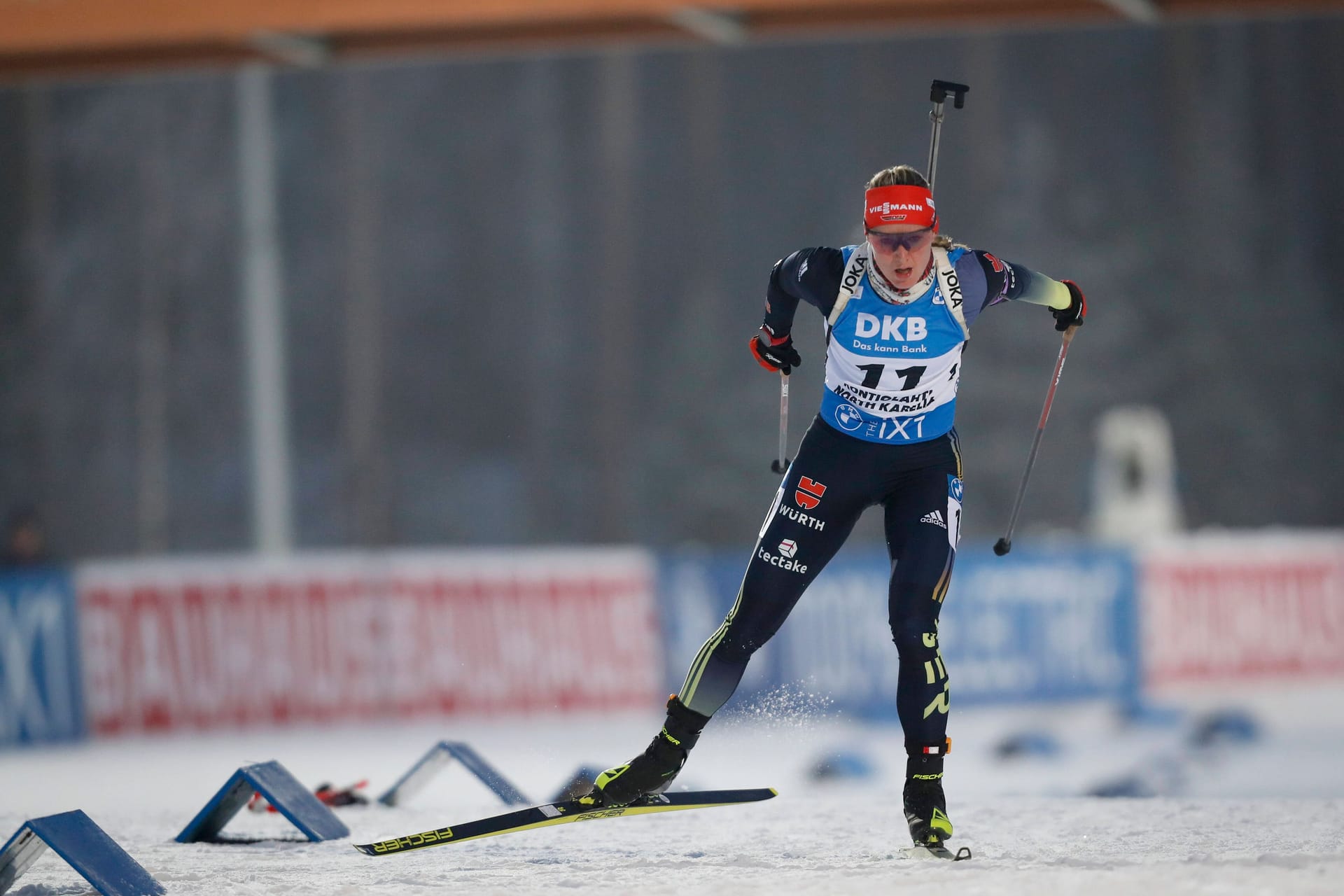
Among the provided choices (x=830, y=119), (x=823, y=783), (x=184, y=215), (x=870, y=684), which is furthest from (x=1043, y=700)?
(x=184, y=215)

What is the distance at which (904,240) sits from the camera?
4914 millimetres

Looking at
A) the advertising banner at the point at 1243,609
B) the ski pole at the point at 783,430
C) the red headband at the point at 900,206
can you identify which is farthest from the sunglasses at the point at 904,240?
the advertising banner at the point at 1243,609

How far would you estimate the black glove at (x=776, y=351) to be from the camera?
5.51m

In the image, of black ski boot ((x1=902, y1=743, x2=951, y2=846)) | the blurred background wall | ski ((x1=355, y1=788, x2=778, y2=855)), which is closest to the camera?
black ski boot ((x1=902, y1=743, x2=951, y2=846))

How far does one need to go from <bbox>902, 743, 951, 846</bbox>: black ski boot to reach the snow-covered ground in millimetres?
113

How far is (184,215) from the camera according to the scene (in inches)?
1043

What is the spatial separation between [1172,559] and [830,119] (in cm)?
1616

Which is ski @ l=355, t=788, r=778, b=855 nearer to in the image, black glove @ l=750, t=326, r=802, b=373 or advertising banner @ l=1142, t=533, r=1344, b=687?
black glove @ l=750, t=326, r=802, b=373

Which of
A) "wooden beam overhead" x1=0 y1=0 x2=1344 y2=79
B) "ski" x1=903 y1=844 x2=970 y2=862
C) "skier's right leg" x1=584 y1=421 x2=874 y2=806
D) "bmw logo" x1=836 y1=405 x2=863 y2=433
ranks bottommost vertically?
"ski" x1=903 y1=844 x2=970 y2=862

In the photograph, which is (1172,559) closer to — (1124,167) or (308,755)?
(308,755)

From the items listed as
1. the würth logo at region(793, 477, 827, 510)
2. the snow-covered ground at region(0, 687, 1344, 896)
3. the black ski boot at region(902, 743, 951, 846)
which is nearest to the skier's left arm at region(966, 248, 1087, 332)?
the würth logo at region(793, 477, 827, 510)

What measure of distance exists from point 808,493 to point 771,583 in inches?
12.3

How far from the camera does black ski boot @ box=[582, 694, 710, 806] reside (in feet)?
17.3

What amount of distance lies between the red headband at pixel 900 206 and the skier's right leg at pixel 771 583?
73 cm
